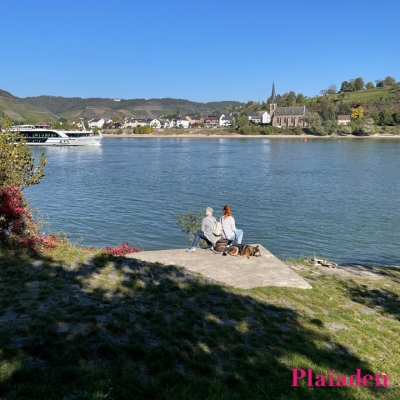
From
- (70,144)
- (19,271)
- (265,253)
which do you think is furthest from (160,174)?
(70,144)

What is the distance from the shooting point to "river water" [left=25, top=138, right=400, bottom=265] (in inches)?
728

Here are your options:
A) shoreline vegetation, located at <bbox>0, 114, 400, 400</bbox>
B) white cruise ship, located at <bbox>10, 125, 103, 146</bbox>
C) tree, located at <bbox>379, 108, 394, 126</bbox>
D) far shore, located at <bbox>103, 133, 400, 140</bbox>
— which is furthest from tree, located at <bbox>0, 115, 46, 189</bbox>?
tree, located at <bbox>379, 108, 394, 126</bbox>

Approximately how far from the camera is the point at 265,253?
10.6m

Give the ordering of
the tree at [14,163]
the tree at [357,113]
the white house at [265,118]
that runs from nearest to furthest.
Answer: the tree at [14,163], the tree at [357,113], the white house at [265,118]

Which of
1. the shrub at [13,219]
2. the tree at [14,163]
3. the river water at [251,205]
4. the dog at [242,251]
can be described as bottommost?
the river water at [251,205]

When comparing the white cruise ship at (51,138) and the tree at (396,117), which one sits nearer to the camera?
the white cruise ship at (51,138)

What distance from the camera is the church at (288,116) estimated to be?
16602cm

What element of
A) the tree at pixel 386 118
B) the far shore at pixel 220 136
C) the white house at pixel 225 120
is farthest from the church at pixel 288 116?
the tree at pixel 386 118

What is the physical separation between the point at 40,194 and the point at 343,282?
28544 mm

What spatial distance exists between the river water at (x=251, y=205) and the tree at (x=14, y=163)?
5426 millimetres

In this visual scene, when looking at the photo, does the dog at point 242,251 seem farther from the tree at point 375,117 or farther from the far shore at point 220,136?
the tree at point 375,117

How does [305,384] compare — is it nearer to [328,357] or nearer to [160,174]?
[328,357]

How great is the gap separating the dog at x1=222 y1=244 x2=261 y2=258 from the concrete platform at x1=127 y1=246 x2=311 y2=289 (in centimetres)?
12

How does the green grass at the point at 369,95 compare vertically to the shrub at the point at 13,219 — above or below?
above
